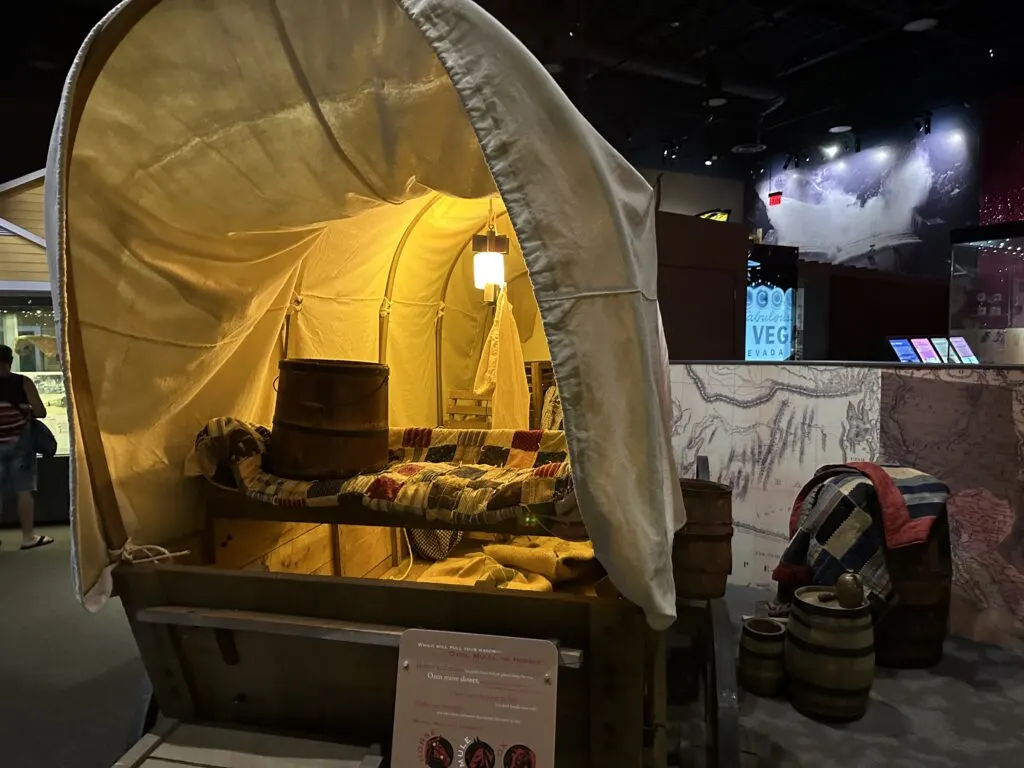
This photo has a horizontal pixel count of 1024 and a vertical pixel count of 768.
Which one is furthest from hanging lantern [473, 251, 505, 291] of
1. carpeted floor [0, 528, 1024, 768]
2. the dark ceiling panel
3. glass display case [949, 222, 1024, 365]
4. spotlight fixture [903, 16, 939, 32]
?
spotlight fixture [903, 16, 939, 32]

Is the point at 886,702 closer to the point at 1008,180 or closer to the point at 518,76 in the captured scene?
the point at 518,76

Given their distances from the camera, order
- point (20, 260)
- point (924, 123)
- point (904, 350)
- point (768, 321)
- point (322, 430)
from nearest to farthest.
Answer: point (322, 430)
point (20, 260)
point (904, 350)
point (768, 321)
point (924, 123)

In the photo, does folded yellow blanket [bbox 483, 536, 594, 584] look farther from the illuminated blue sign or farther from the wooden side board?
the illuminated blue sign

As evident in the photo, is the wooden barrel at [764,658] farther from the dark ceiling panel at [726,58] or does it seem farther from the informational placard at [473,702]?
the dark ceiling panel at [726,58]

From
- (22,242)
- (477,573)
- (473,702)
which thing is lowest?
(477,573)

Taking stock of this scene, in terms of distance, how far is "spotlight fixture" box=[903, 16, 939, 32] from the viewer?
6.89 m

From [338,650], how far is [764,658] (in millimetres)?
2181

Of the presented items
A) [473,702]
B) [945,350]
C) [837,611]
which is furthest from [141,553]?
[945,350]

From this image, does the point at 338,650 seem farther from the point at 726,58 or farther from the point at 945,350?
the point at 726,58

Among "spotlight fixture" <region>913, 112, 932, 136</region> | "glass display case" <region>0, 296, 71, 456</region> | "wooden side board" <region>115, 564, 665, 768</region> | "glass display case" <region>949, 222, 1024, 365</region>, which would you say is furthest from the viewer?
"spotlight fixture" <region>913, 112, 932, 136</region>

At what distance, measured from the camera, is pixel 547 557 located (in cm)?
307

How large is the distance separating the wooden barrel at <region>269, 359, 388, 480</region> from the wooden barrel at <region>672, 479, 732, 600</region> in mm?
1116

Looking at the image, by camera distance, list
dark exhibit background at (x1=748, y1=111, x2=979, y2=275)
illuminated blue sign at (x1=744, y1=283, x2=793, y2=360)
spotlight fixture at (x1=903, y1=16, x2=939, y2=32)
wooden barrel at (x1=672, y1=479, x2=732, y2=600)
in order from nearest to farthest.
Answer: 1. wooden barrel at (x1=672, y1=479, x2=732, y2=600)
2. spotlight fixture at (x1=903, y1=16, x2=939, y2=32)
3. illuminated blue sign at (x1=744, y1=283, x2=793, y2=360)
4. dark exhibit background at (x1=748, y1=111, x2=979, y2=275)

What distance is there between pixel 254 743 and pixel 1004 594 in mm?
3705
